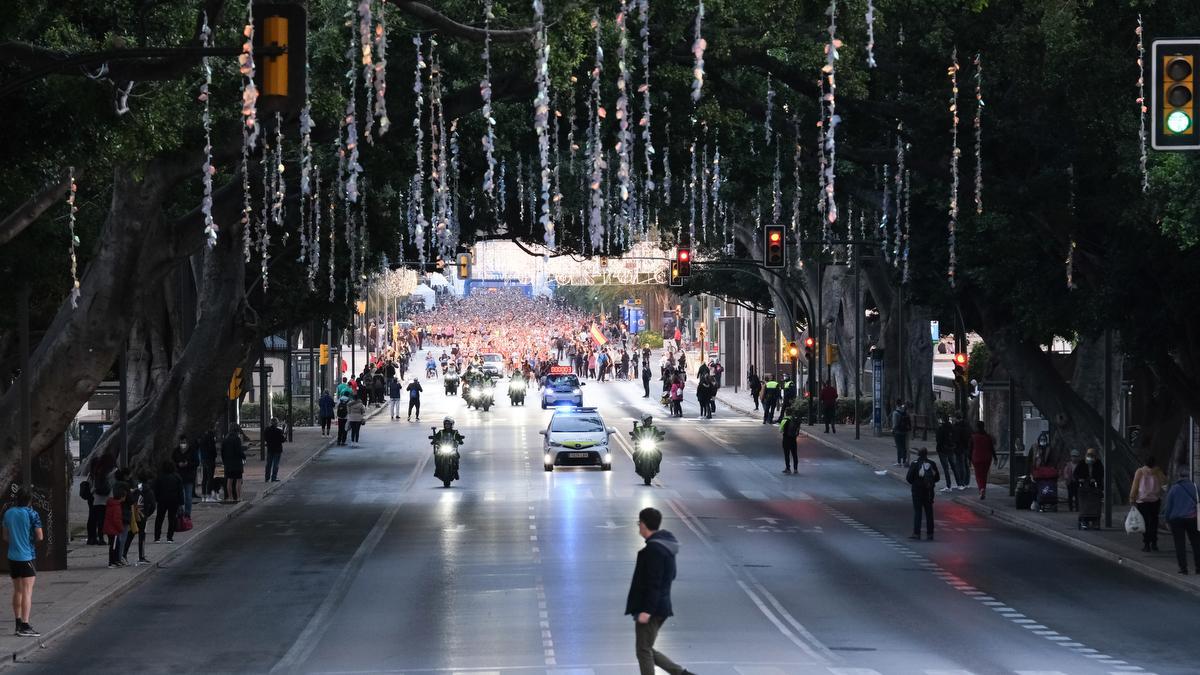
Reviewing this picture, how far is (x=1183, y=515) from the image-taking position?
27.7m

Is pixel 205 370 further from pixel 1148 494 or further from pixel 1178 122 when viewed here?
pixel 1178 122

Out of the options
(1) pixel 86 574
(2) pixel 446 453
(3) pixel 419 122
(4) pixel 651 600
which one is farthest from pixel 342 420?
(4) pixel 651 600

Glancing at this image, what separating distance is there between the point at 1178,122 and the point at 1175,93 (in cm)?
25

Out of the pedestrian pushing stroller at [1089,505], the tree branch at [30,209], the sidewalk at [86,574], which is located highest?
the tree branch at [30,209]

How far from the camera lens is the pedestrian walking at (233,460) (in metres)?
40.6

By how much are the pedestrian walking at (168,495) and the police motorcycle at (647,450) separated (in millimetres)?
13918

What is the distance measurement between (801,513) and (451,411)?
48947 millimetres

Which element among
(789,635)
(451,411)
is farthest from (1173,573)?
(451,411)

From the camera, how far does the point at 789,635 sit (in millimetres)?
21172

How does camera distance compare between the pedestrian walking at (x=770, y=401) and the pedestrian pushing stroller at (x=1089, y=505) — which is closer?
the pedestrian pushing stroller at (x=1089, y=505)

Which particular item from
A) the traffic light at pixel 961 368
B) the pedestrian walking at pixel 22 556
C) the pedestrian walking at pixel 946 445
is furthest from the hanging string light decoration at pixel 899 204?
the pedestrian walking at pixel 22 556

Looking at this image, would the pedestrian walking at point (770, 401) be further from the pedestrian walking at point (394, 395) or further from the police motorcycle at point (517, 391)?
the police motorcycle at point (517, 391)

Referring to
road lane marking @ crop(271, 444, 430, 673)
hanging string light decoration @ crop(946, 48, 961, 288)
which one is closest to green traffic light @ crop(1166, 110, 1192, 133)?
road lane marking @ crop(271, 444, 430, 673)

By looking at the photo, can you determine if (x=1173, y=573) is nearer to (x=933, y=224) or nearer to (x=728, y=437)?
(x=933, y=224)
